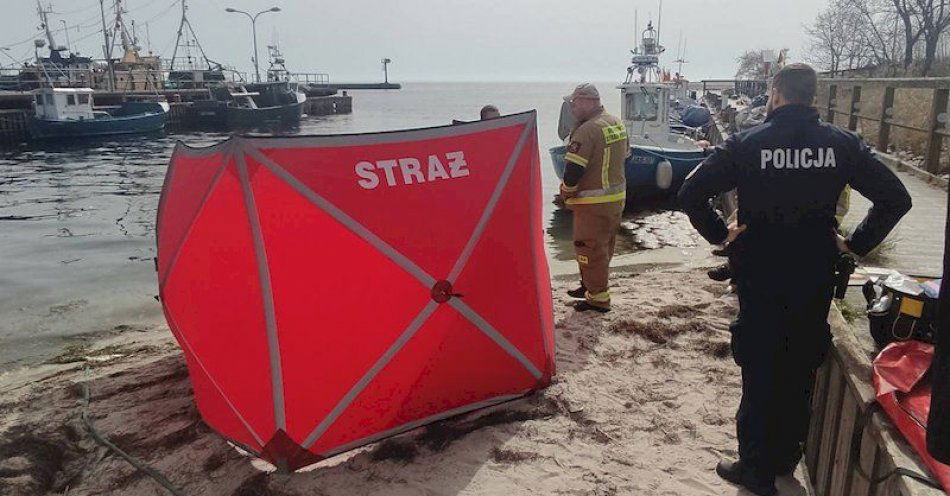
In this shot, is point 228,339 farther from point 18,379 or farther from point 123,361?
point 18,379

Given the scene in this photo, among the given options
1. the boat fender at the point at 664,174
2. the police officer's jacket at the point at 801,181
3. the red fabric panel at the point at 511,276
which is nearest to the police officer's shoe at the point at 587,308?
the red fabric panel at the point at 511,276

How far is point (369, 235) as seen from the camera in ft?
12.2

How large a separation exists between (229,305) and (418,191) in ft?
4.07

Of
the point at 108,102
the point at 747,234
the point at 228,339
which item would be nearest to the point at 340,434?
the point at 228,339

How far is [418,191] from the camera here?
12.7ft

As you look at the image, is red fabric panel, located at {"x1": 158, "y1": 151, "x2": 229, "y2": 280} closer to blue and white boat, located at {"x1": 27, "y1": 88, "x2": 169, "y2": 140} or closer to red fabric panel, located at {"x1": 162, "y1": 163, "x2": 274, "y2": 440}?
red fabric panel, located at {"x1": 162, "y1": 163, "x2": 274, "y2": 440}

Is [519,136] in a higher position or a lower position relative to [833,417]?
higher

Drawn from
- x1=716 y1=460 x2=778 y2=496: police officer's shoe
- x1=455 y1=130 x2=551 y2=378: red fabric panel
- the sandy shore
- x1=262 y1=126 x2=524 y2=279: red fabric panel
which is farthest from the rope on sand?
x1=716 y1=460 x2=778 y2=496: police officer's shoe

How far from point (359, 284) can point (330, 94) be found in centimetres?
7997

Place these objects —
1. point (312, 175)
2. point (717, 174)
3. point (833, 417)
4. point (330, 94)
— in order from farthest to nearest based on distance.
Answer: point (330, 94) < point (312, 175) < point (833, 417) < point (717, 174)

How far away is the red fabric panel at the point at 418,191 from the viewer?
11.8ft

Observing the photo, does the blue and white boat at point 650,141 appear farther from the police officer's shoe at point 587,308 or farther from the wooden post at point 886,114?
the police officer's shoe at point 587,308

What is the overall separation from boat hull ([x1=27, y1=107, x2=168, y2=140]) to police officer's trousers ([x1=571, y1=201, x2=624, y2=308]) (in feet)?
126

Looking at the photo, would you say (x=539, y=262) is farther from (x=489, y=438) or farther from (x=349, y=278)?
(x=349, y=278)
